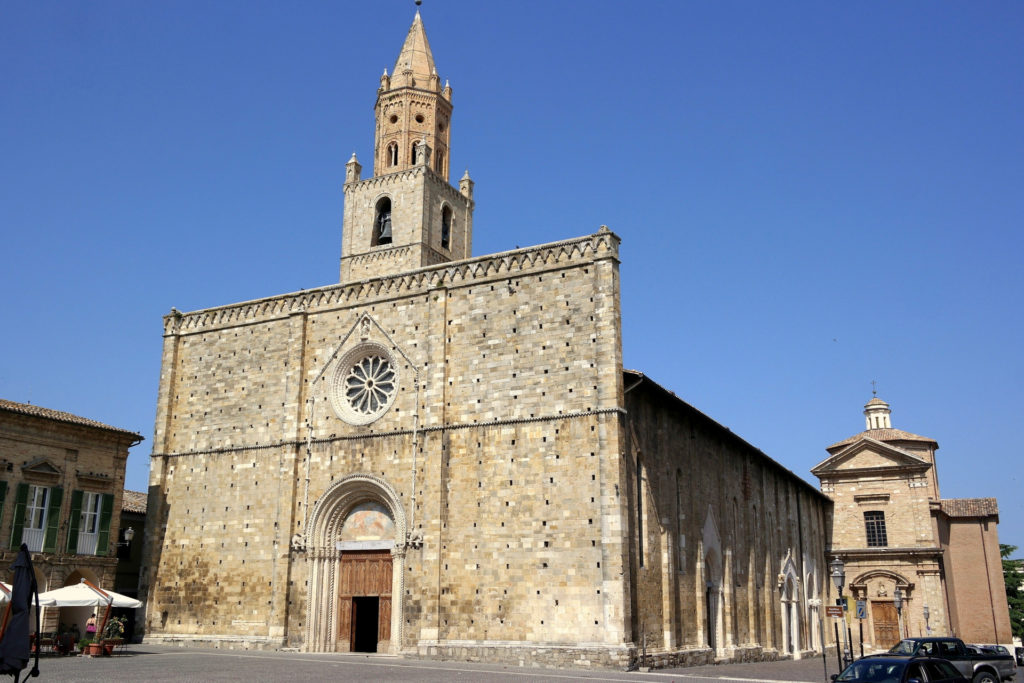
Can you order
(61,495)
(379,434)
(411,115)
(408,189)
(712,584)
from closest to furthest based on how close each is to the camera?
1. (379,434)
2. (61,495)
3. (712,584)
4. (408,189)
5. (411,115)

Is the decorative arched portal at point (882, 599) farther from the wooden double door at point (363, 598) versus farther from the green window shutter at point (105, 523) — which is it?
the green window shutter at point (105, 523)

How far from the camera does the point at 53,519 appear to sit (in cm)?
2684

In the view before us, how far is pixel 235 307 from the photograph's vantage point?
30.7m

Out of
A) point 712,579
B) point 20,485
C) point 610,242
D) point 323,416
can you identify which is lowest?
point 712,579

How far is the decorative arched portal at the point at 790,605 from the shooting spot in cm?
3697

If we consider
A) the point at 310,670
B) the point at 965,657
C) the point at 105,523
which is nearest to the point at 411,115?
the point at 105,523

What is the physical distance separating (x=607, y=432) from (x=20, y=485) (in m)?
17.2

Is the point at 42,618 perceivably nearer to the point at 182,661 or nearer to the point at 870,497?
the point at 182,661

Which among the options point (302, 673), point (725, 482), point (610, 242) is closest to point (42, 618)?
point (302, 673)

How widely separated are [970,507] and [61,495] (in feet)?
147

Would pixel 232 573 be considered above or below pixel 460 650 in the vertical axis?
above

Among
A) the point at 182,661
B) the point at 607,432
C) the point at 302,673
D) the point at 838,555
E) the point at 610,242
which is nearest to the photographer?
the point at 302,673

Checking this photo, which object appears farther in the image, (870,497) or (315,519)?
(870,497)

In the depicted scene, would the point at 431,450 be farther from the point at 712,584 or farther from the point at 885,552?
the point at 885,552
